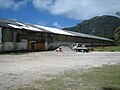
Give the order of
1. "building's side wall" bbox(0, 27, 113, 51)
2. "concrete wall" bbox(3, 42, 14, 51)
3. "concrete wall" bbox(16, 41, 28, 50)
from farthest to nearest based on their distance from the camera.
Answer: "concrete wall" bbox(16, 41, 28, 50), "building's side wall" bbox(0, 27, 113, 51), "concrete wall" bbox(3, 42, 14, 51)

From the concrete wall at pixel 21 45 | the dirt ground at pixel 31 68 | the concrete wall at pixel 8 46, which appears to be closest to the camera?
the dirt ground at pixel 31 68

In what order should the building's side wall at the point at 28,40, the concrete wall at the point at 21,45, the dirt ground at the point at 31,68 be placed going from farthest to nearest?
the concrete wall at the point at 21,45, the building's side wall at the point at 28,40, the dirt ground at the point at 31,68

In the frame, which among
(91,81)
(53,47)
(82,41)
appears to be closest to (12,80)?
(91,81)

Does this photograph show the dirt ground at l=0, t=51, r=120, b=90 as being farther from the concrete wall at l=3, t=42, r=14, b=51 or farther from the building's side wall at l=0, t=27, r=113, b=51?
the building's side wall at l=0, t=27, r=113, b=51

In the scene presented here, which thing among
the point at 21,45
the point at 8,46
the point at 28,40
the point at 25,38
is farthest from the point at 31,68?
the point at 28,40

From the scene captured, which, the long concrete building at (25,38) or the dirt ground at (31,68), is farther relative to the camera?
the long concrete building at (25,38)

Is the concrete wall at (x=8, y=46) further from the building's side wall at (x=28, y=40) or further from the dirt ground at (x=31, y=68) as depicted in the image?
the dirt ground at (x=31, y=68)

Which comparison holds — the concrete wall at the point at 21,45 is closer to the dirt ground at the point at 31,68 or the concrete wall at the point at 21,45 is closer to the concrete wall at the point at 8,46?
the concrete wall at the point at 8,46

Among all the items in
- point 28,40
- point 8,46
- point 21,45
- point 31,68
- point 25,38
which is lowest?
point 31,68

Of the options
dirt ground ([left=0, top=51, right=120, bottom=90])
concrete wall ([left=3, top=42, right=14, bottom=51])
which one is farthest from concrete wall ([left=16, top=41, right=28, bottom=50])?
dirt ground ([left=0, top=51, right=120, bottom=90])

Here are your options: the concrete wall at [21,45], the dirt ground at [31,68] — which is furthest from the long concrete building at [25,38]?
the dirt ground at [31,68]

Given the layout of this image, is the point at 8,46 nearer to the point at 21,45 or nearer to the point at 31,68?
the point at 21,45

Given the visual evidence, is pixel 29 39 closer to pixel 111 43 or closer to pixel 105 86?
pixel 105 86

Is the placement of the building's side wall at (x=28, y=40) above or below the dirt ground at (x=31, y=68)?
above
